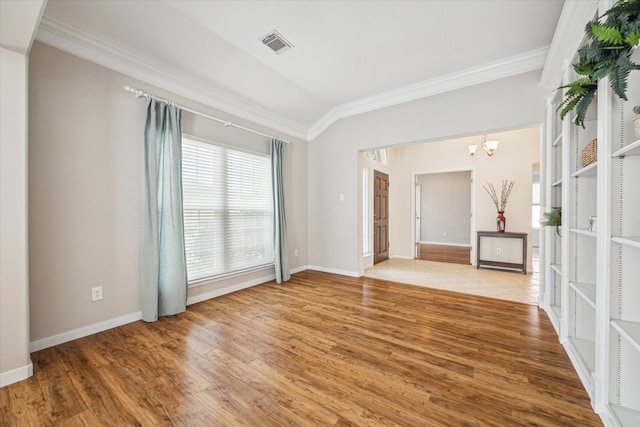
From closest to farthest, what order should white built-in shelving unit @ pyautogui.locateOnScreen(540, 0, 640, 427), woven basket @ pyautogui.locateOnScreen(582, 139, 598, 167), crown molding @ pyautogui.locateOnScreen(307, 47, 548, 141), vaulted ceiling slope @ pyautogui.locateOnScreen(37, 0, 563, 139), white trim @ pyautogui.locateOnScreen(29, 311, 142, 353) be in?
1. white built-in shelving unit @ pyautogui.locateOnScreen(540, 0, 640, 427)
2. woven basket @ pyautogui.locateOnScreen(582, 139, 598, 167)
3. white trim @ pyautogui.locateOnScreen(29, 311, 142, 353)
4. vaulted ceiling slope @ pyautogui.locateOnScreen(37, 0, 563, 139)
5. crown molding @ pyautogui.locateOnScreen(307, 47, 548, 141)

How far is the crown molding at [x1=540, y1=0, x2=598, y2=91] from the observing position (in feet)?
5.66

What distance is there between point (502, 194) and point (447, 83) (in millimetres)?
2805

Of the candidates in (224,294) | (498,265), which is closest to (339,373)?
(224,294)

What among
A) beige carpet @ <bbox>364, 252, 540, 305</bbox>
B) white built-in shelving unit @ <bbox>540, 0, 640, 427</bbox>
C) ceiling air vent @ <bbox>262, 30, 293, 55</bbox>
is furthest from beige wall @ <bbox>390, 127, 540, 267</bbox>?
ceiling air vent @ <bbox>262, 30, 293, 55</bbox>

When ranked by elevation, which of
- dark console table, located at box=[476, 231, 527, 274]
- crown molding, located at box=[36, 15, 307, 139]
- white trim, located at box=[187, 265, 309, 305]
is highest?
crown molding, located at box=[36, 15, 307, 139]

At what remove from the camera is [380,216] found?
222 inches

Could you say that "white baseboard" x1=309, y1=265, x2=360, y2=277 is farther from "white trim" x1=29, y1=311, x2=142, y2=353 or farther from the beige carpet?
"white trim" x1=29, y1=311, x2=142, y2=353

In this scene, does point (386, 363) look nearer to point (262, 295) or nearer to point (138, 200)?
point (262, 295)

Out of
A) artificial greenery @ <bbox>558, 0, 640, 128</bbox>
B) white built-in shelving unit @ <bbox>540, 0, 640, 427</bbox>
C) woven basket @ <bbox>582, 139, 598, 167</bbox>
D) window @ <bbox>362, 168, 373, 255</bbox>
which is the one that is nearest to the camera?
artificial greenery @ <bbox>558, 0, 640, 128</bbox>

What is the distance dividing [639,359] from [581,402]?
43 cm

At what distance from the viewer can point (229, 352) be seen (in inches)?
81.0

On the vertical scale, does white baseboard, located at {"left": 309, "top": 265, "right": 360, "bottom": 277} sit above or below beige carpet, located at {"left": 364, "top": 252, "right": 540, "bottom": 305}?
above

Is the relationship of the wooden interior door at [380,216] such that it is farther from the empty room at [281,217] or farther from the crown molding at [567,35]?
the crown molding at [567,35]

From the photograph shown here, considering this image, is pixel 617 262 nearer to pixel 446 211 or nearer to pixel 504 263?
pixel 504 263
